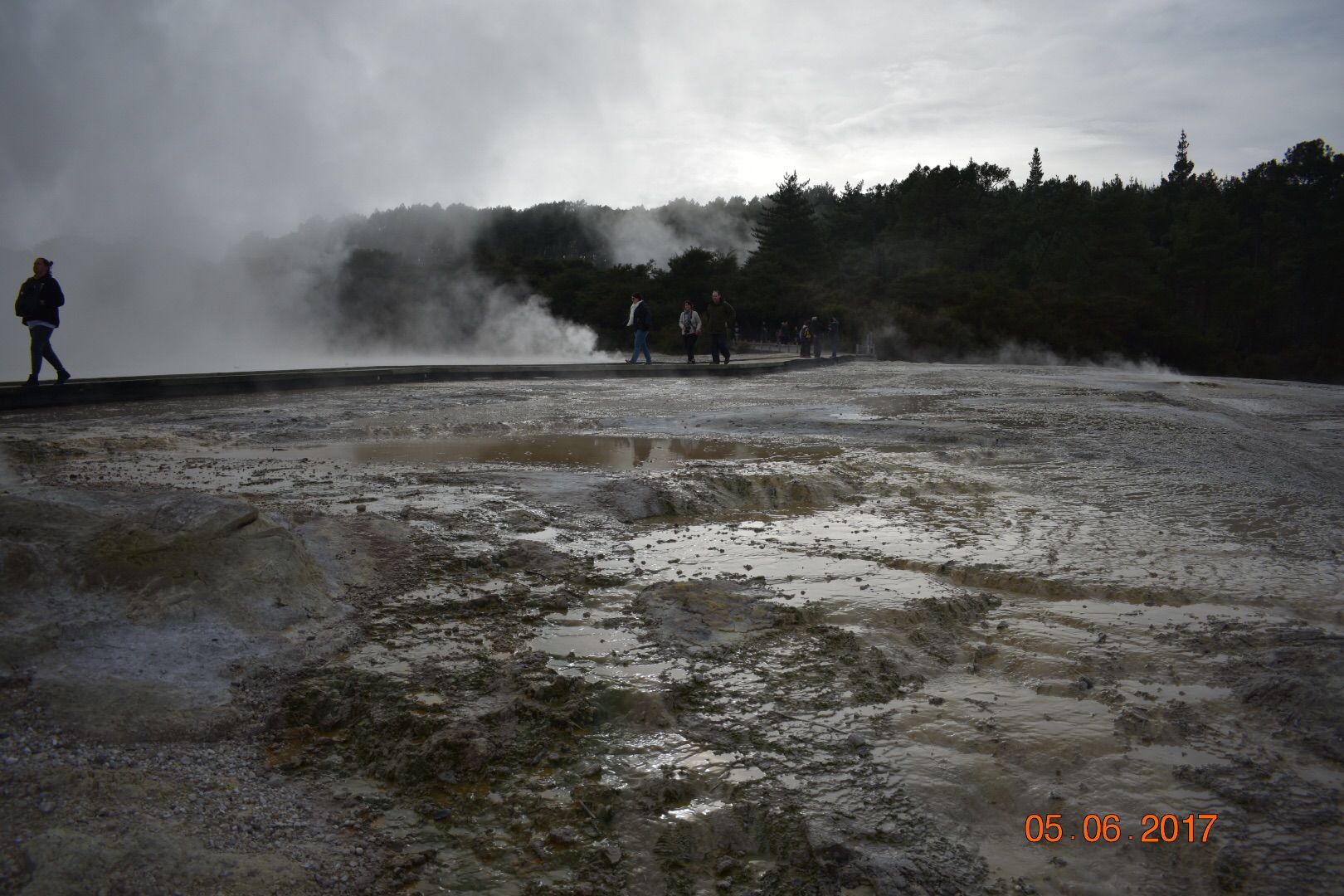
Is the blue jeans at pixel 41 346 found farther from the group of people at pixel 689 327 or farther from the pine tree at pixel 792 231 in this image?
the pine tree at pixel 792 231

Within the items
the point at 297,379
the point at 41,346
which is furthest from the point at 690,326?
the point at 41,346

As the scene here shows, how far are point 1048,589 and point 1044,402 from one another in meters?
9.36

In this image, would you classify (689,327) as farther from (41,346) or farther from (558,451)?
(558,451)

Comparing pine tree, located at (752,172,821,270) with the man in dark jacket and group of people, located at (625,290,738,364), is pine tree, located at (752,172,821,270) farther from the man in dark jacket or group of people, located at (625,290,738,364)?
the man in dark jacket

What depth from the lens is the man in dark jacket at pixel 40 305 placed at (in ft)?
34.1

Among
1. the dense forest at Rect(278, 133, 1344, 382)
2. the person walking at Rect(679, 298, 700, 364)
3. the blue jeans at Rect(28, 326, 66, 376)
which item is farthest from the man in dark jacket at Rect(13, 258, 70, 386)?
the dense forest at Rect(278, 133, 1344, 382)

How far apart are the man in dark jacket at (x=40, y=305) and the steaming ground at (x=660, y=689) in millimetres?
6622

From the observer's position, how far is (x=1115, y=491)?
18.9ft

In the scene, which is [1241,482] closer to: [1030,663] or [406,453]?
[1030,663]

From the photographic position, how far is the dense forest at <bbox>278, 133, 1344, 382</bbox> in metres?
37.3

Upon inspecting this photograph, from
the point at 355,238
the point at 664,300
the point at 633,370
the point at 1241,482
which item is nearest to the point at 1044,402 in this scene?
the point at 1241,482

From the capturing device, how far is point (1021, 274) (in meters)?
51.7

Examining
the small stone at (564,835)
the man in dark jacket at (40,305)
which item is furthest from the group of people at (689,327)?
the small stone at (564,835)

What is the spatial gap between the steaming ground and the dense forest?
3197 centimetres
